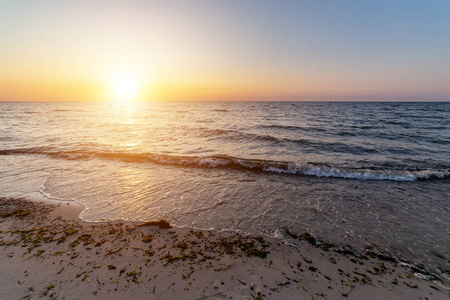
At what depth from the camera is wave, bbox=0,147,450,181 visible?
404 inches

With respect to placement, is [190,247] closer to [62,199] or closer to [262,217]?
[262,217]

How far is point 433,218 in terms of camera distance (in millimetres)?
6344

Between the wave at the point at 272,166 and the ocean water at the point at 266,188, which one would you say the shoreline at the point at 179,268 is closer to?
the ocean water at the point at 266,188

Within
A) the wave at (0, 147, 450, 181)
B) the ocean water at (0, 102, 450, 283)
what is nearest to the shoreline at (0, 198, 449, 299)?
the ocean water at (0, 102, 450, 283)

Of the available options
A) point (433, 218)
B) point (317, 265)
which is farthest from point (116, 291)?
point (433, 218)

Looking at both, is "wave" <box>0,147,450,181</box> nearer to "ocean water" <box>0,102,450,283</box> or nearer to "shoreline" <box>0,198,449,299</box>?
"ocean water" <box>0,102,450,283</box>

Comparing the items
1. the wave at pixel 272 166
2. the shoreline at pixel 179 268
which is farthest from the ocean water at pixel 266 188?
the shoreline at pixel 179 268

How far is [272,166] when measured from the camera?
11.5 m

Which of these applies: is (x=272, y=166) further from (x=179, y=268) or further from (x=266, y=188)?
(x=179, y=268)

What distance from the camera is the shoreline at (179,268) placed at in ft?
11.7

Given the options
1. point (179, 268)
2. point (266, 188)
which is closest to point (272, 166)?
point (266, 188)

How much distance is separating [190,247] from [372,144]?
765 inches

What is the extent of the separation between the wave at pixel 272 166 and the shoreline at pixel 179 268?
6579 mm

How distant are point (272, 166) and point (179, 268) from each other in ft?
28.2
